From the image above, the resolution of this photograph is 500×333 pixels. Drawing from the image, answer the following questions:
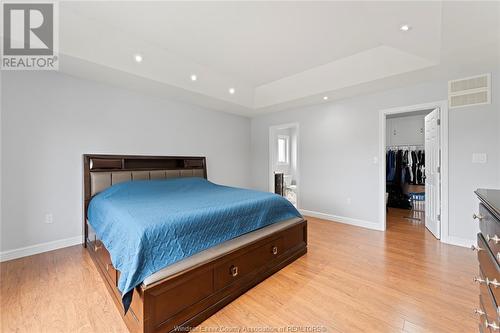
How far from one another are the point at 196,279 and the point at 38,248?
2.54m

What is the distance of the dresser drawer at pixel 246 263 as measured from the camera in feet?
5.98

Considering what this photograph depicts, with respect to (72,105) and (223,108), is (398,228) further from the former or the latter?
(72,105)

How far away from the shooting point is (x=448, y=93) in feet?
10.0

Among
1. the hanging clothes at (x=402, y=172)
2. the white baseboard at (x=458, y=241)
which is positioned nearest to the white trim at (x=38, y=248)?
the white baseboard at (x=458, y=241)

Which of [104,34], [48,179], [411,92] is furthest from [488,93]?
[48,179]

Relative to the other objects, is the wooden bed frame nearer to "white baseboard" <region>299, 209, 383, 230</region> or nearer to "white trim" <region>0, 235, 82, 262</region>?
"white trim" <region>0, 235, 82, 262</region>

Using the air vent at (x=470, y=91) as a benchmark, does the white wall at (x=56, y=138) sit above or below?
below

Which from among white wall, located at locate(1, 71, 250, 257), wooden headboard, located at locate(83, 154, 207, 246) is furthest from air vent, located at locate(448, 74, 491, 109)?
white wall, located at locate(1, 71, 250, 257)

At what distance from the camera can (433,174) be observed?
3455 mm

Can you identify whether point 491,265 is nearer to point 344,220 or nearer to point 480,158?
point 480,158

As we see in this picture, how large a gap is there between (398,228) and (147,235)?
404cm

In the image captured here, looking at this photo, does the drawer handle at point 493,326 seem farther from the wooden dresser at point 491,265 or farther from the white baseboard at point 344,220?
the white baseboard at point 344,220

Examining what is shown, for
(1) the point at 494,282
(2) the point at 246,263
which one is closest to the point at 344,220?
(2) the point at 246,263

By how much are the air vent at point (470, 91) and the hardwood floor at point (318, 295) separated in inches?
76.7
